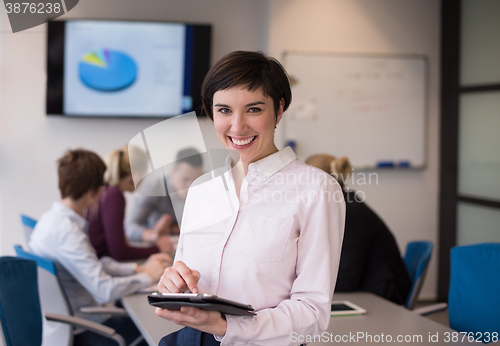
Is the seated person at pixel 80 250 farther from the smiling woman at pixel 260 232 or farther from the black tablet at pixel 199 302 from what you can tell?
the black tablet at pixel 199 302

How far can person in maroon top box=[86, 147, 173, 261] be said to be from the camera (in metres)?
2.62

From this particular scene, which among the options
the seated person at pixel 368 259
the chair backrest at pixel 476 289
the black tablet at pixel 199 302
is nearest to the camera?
the black tablet at pixel 199 302

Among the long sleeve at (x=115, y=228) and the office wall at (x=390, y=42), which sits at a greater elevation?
the office wall at (x=390, y=42)

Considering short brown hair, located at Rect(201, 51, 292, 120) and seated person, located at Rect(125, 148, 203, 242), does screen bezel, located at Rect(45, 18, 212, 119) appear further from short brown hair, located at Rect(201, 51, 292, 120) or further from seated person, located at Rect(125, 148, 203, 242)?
short brown hair, located at Rect(201, 51, 292, 120)

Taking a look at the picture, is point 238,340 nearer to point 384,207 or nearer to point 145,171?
point 145,171

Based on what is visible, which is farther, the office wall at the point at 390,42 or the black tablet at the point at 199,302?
the office wall at the point at 390,42

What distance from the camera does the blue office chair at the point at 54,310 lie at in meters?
1.86

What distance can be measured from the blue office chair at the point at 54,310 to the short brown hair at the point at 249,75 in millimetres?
1188

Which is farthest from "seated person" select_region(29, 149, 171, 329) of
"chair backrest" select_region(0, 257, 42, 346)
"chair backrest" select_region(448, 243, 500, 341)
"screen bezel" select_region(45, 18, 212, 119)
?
"screen bezel" select_region(45, 18, 212, 119)

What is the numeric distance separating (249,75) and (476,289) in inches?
53.2

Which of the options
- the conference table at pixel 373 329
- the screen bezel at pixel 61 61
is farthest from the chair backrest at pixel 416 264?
the screen bezel at pixel 61 61

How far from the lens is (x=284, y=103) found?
4.03 ft

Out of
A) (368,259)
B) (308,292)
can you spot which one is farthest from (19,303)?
(368,259)

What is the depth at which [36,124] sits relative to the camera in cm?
372
